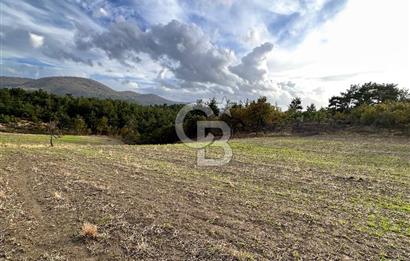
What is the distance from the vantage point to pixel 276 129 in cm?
4306

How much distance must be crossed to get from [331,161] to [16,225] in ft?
57.1

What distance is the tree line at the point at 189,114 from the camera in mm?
40344

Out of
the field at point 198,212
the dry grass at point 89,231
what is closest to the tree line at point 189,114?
the field at point 198,212

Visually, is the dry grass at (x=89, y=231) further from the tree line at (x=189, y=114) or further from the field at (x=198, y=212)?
the tree line at (x=189, y=114)

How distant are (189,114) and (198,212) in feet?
160

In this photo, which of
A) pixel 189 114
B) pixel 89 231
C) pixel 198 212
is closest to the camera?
pixel 89 231

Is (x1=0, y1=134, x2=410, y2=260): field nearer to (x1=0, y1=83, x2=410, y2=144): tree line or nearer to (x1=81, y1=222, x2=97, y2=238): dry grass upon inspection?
(x1=81, y1=222, x2=97, y2=238): dry grass

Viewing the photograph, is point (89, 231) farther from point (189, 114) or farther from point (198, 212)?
point (189, 114)

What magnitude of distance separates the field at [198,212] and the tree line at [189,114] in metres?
26.2

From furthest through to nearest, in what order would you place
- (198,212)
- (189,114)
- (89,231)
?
(189,114)
(198,212)
(89,231)

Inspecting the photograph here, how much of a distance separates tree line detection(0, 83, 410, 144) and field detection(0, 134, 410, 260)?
2618 cm

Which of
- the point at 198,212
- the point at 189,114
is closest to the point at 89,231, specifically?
the point at 198,212

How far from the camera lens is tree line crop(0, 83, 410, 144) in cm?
4034

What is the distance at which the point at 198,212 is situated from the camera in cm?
898
